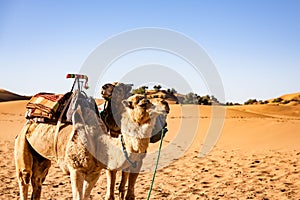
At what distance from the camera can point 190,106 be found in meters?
27.3

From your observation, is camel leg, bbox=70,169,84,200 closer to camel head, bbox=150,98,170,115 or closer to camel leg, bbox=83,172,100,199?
camel leg, bbox=83,172,100,199

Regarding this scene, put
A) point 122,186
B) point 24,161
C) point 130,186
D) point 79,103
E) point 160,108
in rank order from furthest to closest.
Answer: point 122,186 < point 130,186 < point 24,161 < point 79,103 < point 160,108

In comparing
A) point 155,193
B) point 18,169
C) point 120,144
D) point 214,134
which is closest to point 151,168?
point 155,193

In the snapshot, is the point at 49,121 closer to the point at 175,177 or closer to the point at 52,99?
the point at 52,99

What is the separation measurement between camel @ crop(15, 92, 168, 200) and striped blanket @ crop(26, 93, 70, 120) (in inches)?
4.9

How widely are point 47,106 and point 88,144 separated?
3.05 ft

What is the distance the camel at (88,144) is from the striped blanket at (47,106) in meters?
0.12

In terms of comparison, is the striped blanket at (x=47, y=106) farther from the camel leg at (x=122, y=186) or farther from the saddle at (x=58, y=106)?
the camel leg at (x=122, y=186)

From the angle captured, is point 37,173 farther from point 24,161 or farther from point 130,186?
point 130,186

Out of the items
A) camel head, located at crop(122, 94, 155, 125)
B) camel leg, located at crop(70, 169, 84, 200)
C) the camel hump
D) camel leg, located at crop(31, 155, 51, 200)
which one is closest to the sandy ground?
the camel hump

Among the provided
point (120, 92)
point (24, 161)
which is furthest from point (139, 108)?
point (24, 161)

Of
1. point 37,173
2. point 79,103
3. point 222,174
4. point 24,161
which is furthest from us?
point 222,174

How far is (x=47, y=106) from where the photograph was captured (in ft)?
14.1

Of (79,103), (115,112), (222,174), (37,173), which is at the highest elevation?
(79,103)
